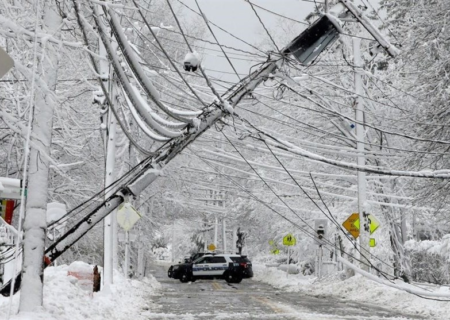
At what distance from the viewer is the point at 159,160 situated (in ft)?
34.3

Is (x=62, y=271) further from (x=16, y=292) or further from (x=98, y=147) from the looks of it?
(x=98, y=147)

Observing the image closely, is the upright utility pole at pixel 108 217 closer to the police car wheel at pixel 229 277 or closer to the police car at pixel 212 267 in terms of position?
the police car wheel at pixel 229 277

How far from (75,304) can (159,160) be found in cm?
382

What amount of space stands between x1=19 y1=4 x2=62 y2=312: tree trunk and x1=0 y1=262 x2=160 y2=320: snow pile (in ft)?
1.28

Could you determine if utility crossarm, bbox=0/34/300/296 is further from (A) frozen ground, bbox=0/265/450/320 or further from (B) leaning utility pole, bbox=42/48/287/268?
(A) frozen ground, bbox=0/265/450/320

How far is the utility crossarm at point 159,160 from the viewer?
1030cm

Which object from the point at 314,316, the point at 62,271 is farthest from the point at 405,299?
the point at 62,271

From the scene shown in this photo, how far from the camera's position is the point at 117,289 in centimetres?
1764

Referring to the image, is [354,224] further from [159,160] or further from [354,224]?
[159,160]

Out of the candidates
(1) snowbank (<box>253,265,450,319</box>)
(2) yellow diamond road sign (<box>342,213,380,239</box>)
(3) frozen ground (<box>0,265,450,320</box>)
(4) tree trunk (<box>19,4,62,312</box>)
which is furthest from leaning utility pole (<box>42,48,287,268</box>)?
(2) yellow diamond road sign (<box>342,213,380,239</box>)

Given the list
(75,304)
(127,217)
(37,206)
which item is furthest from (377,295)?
(37,206)

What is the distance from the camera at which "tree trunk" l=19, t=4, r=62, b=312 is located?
32.1 ft

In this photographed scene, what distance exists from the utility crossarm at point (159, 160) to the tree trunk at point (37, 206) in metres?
0.38

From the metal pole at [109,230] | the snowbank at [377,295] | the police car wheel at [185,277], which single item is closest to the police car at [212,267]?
the police car wheel at [185,277]
